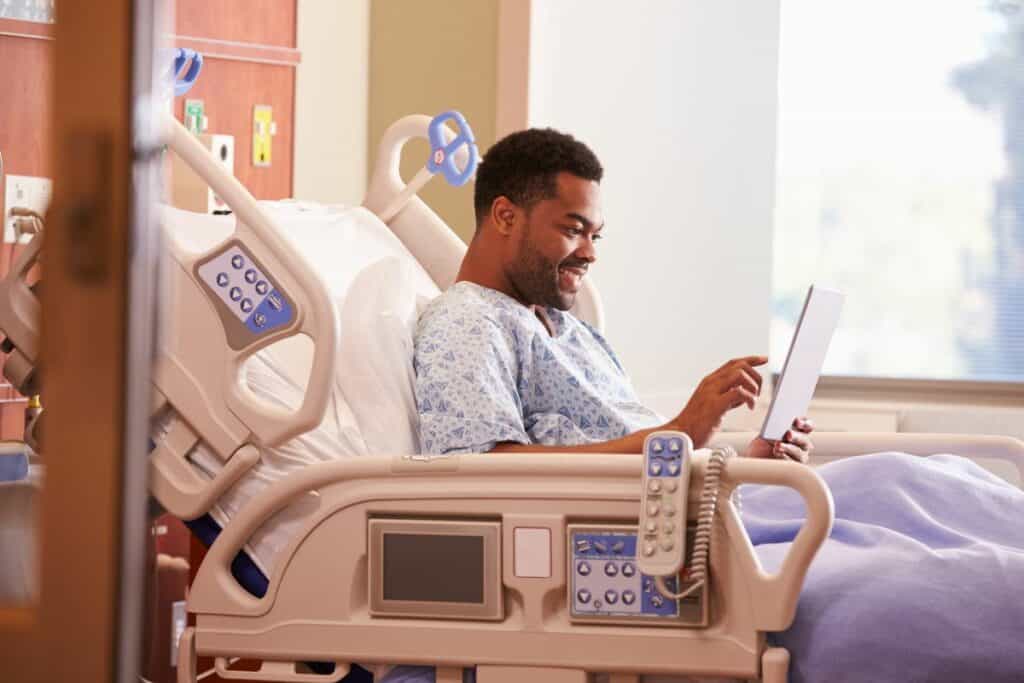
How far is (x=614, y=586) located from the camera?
5.73 feet

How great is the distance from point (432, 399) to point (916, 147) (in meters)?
2.94

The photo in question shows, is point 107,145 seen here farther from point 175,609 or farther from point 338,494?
point 175,609

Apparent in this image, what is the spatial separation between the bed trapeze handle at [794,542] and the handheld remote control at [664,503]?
0.20ft

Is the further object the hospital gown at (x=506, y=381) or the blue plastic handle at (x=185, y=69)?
the blue plastic handle at (x=185, y=69)

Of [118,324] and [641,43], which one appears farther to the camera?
[641,43]

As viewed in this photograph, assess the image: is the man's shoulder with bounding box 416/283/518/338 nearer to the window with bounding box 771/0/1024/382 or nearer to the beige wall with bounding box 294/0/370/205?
the beige wall with bounding box 294/0/370/205

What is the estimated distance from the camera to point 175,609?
299cm

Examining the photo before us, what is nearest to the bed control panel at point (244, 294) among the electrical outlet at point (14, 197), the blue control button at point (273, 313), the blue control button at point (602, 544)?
the blue control button at point (273, 313)

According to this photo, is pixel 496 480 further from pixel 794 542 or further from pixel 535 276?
pixel 535 276

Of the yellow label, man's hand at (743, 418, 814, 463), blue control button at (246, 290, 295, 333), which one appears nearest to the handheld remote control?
blue control button at (246, 290, 295, 333)

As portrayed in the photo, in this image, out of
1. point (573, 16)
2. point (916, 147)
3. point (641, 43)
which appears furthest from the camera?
point (916, 147)

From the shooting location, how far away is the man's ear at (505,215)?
242 centimetres

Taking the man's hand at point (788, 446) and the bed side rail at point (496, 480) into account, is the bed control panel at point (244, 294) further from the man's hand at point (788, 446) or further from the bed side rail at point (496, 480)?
the man's hand at point (788, 446)

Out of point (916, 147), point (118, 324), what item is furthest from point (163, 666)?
point (916, 147)
